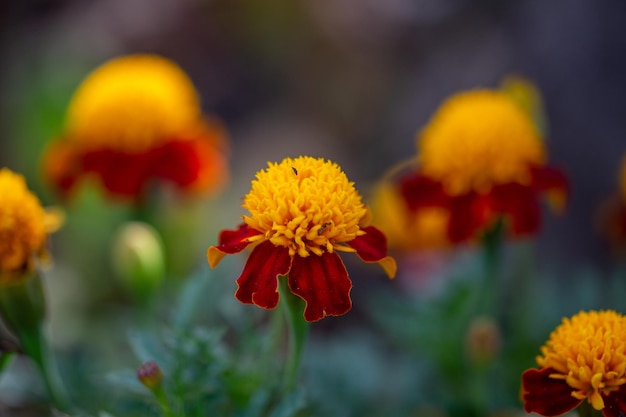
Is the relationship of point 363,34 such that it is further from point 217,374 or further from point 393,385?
point 217,374

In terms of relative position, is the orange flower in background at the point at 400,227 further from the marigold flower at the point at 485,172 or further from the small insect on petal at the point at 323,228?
the small insect on petal at the point at 323,228

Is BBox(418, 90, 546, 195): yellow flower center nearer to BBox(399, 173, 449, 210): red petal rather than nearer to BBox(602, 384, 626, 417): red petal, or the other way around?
BBox(399, 173, 449, 210): red petal

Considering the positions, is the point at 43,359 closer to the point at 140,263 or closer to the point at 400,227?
the point at 140,263

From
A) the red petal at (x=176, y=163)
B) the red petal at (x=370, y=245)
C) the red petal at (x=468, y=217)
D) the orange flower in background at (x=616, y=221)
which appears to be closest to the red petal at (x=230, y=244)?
the red petal at (x=370, y=245)

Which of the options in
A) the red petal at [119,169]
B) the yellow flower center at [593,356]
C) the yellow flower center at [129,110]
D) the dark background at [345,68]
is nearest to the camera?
the yellow flower center at [593,356]

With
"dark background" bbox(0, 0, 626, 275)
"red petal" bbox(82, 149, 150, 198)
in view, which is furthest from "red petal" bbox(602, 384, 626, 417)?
"dark background" bbox(0, 0, 626, 275)

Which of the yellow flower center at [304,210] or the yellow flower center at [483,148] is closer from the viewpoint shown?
the yellow flower center at [304,210]

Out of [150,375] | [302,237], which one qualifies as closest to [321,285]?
[302,237]
